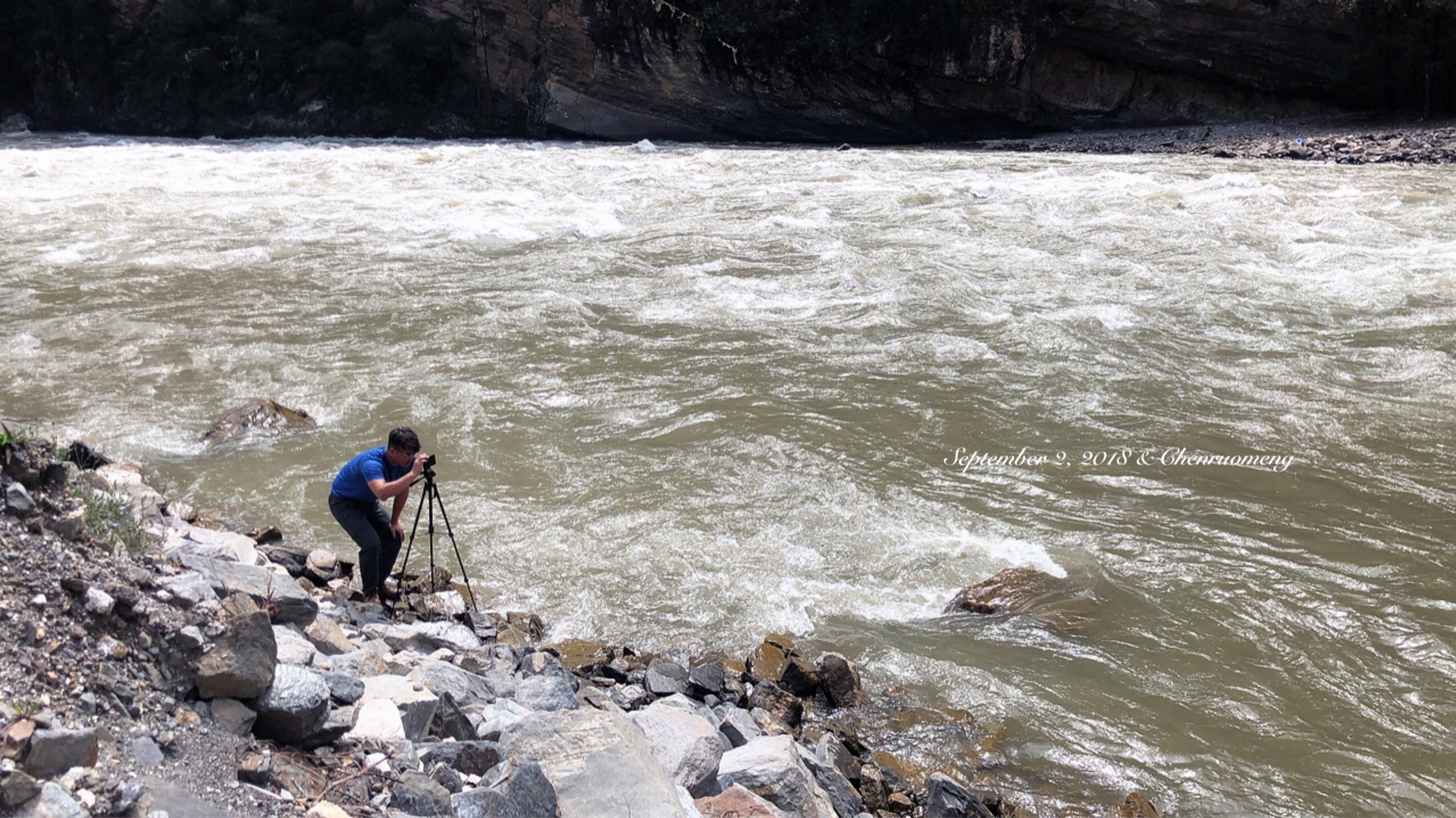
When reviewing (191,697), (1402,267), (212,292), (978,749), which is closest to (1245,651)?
(978,749)

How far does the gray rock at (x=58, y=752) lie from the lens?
2.80 meters

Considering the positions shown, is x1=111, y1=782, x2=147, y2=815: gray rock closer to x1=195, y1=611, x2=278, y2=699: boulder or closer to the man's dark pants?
x1=195, y1=611, x2=278, y2=699: boulder

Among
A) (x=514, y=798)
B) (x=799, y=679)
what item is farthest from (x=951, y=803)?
A: (x=514, y=798)

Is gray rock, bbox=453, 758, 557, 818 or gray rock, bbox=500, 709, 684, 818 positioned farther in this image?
gray rock, bbox=500, 709, 684, 818

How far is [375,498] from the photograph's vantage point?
19.6 ft

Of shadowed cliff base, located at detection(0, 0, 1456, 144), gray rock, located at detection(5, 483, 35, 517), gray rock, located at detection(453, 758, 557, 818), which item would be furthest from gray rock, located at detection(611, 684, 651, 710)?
shadowed cliff base, located at detection(0, 0, 1456, 144)

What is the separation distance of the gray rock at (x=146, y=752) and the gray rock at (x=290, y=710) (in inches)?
15.3

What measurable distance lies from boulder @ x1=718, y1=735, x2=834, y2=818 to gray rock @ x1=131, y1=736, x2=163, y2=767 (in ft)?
6.41

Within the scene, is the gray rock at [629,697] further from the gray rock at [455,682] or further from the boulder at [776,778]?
the boulder at [776,778]

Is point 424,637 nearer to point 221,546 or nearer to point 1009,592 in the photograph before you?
point 221,546

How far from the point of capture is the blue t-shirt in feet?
19.5

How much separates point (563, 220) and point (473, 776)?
13.9 metres

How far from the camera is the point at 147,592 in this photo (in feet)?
12.7

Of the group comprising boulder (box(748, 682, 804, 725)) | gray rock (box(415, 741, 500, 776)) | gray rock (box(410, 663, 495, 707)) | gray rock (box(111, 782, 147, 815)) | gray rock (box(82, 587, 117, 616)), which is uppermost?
gray rock (box(82, 587, 117, 616))
